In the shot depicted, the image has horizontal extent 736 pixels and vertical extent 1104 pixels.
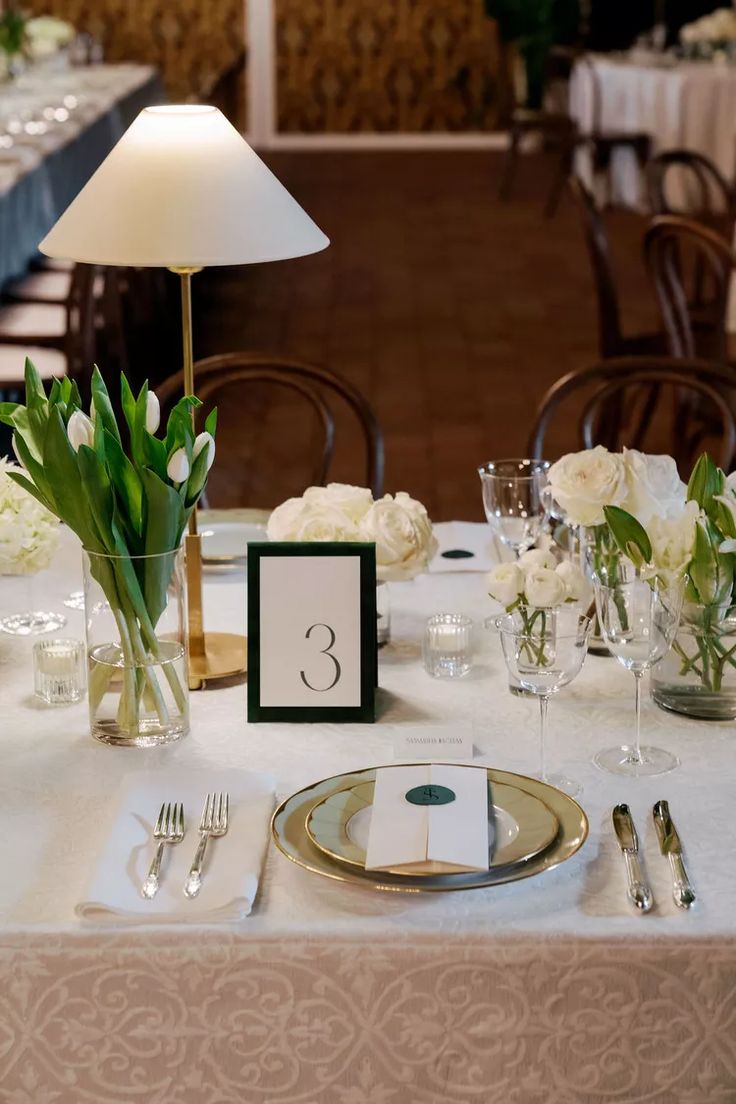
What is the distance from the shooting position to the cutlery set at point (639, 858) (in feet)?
4.28

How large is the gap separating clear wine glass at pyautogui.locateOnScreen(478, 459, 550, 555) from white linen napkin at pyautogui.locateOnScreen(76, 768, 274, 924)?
1.96 ft

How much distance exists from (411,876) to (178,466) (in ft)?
1.67

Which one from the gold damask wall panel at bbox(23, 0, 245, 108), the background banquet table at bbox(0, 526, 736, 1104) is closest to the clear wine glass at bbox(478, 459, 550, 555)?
the background banquet table at bbox(0, 526, 736, 1104)

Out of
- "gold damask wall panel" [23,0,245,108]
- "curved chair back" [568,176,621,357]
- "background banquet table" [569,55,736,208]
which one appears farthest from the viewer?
"gold damask wall panel" [23,0,245,108]

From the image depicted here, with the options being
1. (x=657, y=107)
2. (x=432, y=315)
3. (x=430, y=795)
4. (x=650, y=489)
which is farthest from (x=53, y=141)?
(x=430, y=795)

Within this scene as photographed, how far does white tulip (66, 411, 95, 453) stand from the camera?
1.57 metres

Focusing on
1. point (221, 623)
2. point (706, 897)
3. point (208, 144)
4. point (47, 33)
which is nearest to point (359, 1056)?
point (706, 897)

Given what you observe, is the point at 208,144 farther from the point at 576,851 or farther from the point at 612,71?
the point at 612,71

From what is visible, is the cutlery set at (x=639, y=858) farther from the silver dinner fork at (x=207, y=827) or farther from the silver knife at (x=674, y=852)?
the silver dinner fork at (x=207, y=827)

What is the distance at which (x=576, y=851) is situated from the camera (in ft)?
4.48

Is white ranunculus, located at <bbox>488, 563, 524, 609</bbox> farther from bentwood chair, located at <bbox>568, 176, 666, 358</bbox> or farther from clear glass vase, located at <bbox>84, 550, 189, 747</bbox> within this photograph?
bentwood chair, located at <bbox>568, 176, 666, 358</bbox>

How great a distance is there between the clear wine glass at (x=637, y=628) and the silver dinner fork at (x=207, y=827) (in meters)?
0.41

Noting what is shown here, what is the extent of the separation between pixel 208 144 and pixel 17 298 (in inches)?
146

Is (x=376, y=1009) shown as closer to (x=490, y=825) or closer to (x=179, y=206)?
(x=490, y=825)
